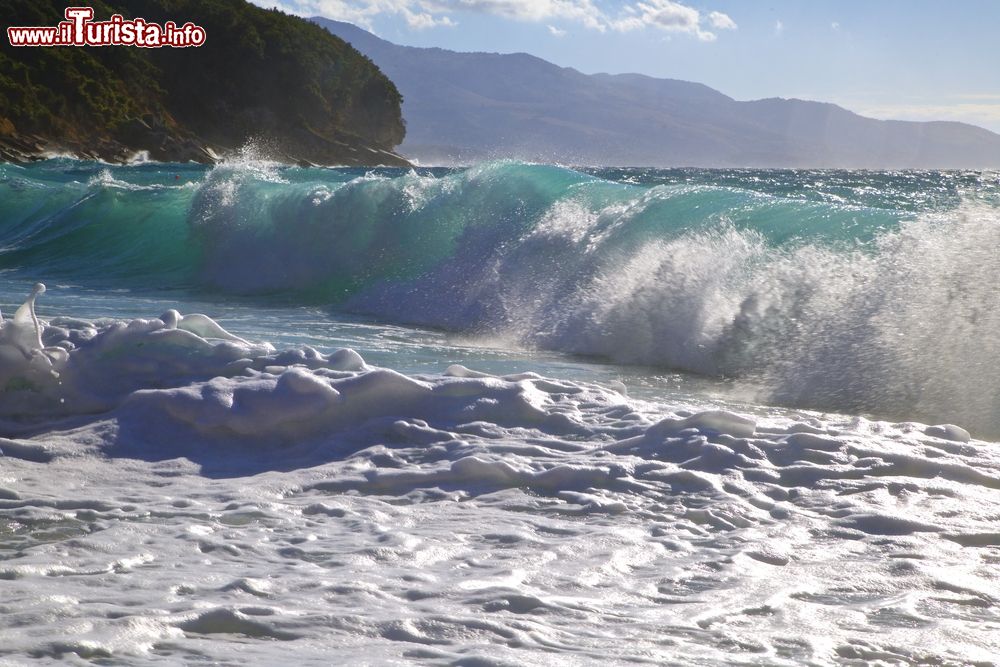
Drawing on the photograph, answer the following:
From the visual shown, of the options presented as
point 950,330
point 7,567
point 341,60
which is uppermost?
point 341,60

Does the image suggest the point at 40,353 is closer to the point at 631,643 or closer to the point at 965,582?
the point at 631,643

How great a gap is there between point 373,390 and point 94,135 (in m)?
55.6

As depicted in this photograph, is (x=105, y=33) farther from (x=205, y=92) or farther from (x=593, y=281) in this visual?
(x=593, y=281)

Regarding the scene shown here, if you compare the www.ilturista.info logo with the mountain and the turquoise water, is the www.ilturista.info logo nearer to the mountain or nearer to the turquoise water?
the mountain

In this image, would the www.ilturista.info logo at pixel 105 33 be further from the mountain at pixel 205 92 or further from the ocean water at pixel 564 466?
the ocean water at pixel 564 466

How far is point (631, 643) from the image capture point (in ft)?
9.31

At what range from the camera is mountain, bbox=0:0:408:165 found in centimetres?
5516

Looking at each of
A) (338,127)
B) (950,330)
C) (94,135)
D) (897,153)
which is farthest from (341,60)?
(897,153)

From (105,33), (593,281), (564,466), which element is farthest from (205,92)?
(564,466)

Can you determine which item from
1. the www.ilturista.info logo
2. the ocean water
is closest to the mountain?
the www.ilturista.info logo

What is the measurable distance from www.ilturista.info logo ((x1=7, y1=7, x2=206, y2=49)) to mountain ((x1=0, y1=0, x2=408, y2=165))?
0.58 meters

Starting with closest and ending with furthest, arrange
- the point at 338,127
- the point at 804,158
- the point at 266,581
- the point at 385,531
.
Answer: the point at 266,581 < the point at 385,531 < the point at 338,127 < the point at 804,158

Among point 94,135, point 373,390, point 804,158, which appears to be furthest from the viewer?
point 804,158

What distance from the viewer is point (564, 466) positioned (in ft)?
14.5
